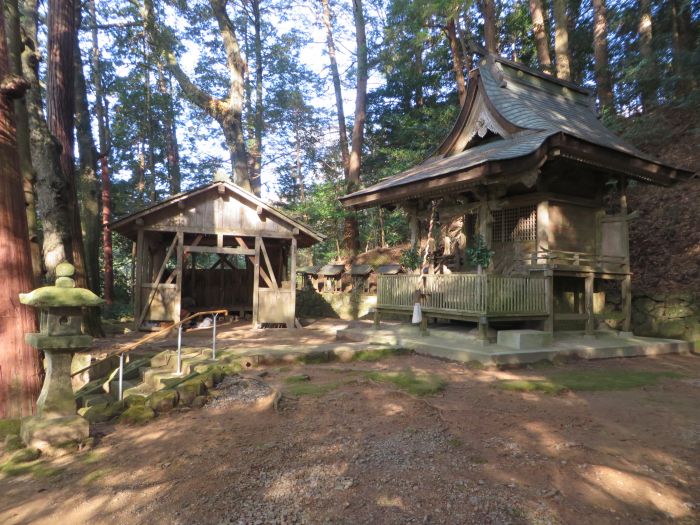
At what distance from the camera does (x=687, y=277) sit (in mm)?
11641

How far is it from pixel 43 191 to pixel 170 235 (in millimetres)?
5638

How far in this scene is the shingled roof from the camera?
9203 millimetres

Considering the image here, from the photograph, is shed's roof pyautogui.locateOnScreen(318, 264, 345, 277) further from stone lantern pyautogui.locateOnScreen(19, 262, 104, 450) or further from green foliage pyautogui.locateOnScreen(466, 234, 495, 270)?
stone lantern pyautogui.locateOnScreen(19, 262, 104, 450)

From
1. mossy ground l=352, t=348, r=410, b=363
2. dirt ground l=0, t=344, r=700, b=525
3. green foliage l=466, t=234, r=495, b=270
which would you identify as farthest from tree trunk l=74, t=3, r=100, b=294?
green foliage l=466, t=234, r=495, b=270

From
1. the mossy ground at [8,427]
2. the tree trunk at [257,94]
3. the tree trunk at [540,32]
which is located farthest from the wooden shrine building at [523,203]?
the tree trunk at [257,94]

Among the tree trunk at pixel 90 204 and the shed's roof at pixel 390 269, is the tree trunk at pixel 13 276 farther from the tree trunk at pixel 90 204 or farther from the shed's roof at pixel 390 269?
the shed's roof at pixel 390 269

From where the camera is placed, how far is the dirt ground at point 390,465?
3.01m

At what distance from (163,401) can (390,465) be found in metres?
3.31

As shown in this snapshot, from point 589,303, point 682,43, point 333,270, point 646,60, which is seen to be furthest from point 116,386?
point 682,43

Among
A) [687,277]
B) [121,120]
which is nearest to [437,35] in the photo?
[687,277]

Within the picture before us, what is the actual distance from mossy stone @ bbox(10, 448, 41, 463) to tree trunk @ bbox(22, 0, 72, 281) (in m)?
6.95

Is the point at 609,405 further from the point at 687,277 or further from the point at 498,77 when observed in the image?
the point at 498,77

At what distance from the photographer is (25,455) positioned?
13.9ft

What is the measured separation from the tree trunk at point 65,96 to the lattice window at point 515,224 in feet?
37.0
